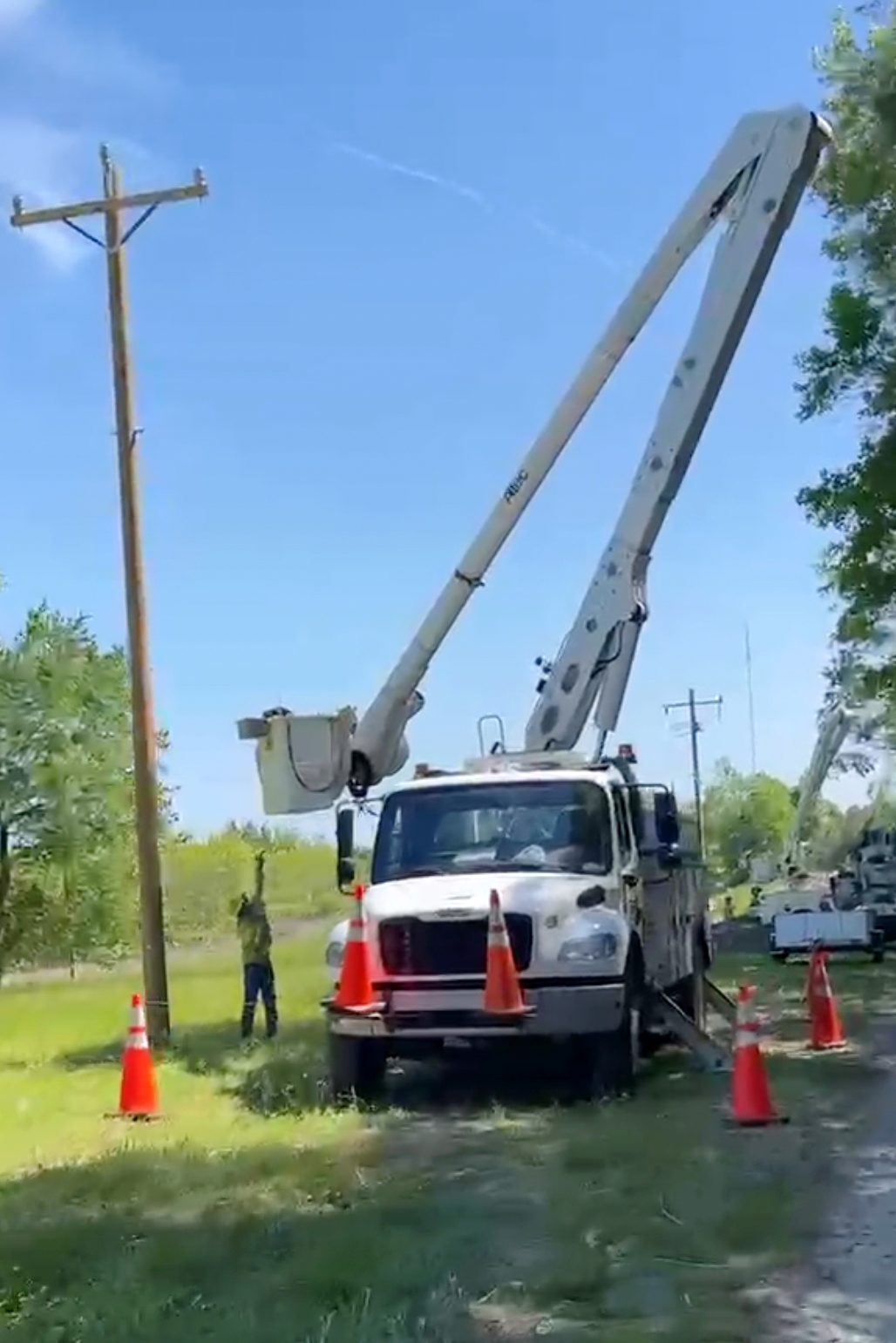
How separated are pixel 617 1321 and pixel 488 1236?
1325mm

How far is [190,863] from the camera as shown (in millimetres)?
64062

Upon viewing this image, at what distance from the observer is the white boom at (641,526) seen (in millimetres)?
15211

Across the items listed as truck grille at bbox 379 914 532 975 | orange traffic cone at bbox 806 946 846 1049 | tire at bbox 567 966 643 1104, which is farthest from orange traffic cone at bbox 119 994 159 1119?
orange traffic cone at bbox 806 946 846 1049

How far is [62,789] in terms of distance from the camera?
1697 inches

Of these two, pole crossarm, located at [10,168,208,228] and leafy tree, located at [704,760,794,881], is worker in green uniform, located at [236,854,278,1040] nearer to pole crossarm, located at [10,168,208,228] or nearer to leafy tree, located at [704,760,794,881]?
pole crossarm, located at [10,168,208,228]

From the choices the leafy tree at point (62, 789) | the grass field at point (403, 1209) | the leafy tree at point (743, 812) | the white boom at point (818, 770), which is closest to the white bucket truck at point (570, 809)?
the grass field at point (403, 1209)

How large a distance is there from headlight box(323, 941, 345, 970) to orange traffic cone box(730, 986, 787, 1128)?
2944mm

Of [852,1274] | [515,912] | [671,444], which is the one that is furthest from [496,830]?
[852,1274]

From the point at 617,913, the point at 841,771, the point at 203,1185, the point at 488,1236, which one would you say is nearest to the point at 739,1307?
the point at 488,1236

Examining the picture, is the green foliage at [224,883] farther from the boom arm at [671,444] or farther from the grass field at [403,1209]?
the grass field at [403,1209]

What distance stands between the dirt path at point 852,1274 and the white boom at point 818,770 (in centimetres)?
3794

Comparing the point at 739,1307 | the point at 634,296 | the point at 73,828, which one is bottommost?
the point at 739,1307

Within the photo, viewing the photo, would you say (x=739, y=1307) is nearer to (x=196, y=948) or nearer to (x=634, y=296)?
(x=634, y=296)

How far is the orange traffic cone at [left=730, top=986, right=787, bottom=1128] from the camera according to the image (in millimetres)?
10281
